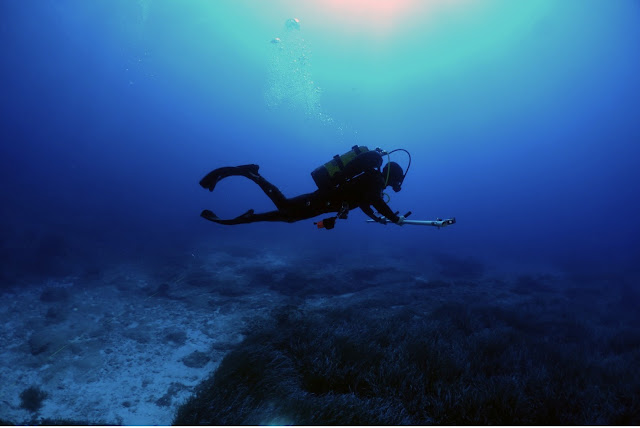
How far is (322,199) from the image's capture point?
4.94m

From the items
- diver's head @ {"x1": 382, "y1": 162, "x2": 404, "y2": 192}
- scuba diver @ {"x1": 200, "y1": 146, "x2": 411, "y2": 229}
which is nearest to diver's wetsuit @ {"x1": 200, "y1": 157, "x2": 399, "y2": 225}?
scuba diver @ {"x1": 200, "y1": 146, "x2": 411, "y2": 229}

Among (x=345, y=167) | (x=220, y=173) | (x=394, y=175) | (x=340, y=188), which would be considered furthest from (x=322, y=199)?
(x=220, y=173)

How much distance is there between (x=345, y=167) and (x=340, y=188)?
0.39 m

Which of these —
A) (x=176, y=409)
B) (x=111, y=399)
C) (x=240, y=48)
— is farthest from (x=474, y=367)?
(x=240, y=48)

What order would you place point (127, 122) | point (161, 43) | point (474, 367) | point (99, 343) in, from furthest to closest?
point (127, 122), point (161, 43), point (99, 343), point (474, 367)

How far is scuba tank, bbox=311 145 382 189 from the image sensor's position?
4.61 metres

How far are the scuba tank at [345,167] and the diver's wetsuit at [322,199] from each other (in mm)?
117

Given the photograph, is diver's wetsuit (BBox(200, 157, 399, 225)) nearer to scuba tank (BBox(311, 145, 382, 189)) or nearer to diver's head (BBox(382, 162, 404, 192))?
scuba tank (BBox(311, 145, 382, 189))

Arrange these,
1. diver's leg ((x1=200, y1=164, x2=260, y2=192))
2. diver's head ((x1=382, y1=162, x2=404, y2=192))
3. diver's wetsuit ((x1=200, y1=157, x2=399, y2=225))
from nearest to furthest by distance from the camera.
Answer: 1. diver's wetsuit ((x1=200, y1=157, x2=399, y2=225))
2. diver's leg ((x1=200, y1=164, x2=260, y2=192))
3. diver's head ((x1=382, y1=162, x2=404, y2=192))

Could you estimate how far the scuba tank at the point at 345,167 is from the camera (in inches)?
181

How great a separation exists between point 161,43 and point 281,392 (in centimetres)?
10187

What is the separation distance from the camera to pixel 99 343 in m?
7.89

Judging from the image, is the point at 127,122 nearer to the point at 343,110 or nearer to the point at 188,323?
the point at 343,110

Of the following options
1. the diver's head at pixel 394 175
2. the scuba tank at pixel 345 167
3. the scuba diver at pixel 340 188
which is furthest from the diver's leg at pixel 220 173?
the diver's head at pixel 394 175
